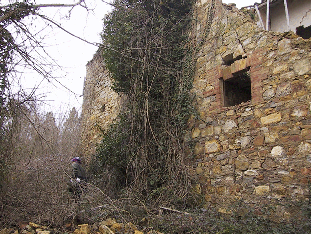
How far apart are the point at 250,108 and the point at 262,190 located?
1404mm

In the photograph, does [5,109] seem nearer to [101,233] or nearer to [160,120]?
[101,233]

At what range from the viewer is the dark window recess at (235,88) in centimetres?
568

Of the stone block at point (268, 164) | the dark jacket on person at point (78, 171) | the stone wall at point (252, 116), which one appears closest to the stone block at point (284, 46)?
the stone wall at point (252, 116)

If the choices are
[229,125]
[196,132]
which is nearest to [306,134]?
[229,125]

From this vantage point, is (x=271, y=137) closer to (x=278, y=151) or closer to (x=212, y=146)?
(x=278, y=151)

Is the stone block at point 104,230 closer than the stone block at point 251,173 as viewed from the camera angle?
Yes

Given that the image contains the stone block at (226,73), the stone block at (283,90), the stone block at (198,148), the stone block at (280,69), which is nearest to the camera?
the stone block at (283,90)

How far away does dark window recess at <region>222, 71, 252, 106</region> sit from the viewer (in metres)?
5.68

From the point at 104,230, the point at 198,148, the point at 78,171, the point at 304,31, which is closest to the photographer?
the point at 104,230

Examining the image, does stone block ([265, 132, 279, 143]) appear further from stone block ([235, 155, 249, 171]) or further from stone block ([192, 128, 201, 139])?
stone block ([192, 128, 201, 139])

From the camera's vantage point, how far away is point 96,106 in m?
9.66

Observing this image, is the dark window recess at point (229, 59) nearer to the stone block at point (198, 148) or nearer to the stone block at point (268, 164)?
the stone block at point (198, 148)

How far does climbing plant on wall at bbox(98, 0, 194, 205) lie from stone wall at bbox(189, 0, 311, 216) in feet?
1.40

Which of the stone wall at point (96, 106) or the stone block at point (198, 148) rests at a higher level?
the stone wall at point (96, 106)
